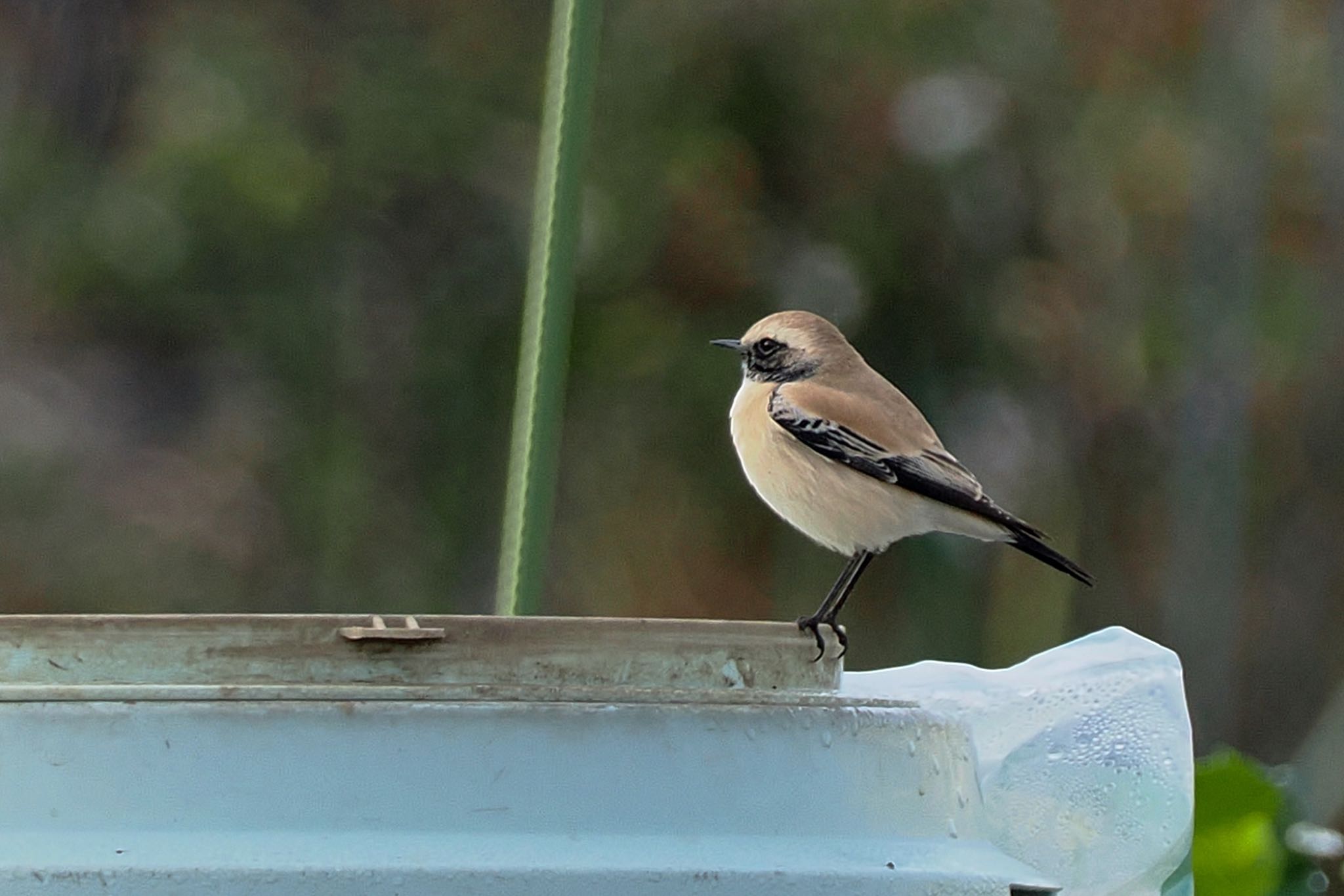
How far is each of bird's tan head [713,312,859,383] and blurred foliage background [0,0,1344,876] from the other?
6.12 metres

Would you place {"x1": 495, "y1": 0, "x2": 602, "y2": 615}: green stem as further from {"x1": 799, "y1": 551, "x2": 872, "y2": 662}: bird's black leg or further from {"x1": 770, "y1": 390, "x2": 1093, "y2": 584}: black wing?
{"x1": 770, "y1": 390, "x2": 1093, "y2": 584}: black wing

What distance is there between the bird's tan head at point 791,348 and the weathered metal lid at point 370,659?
9.56ft

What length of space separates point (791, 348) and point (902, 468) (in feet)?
1.56

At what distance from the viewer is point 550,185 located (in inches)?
90.6

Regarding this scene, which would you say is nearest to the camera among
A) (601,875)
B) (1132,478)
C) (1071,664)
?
(601,875)

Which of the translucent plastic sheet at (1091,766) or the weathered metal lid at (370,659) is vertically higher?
the weathered metal lid at (370,659)

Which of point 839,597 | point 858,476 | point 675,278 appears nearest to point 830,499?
point 858,476

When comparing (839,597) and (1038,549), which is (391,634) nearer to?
(839,597)

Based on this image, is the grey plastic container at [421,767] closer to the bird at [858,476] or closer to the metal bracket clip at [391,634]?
the metal bracket clip at [391,634]

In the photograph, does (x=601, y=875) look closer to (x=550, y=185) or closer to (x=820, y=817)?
(x=820, y=817)

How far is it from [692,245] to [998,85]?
1.83 metres

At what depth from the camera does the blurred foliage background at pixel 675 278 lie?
11211 mm

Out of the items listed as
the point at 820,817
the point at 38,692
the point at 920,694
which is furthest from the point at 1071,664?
the point at 38,692

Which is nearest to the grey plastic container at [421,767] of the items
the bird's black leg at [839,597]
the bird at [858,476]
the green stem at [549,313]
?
the green stem at [549,313]
